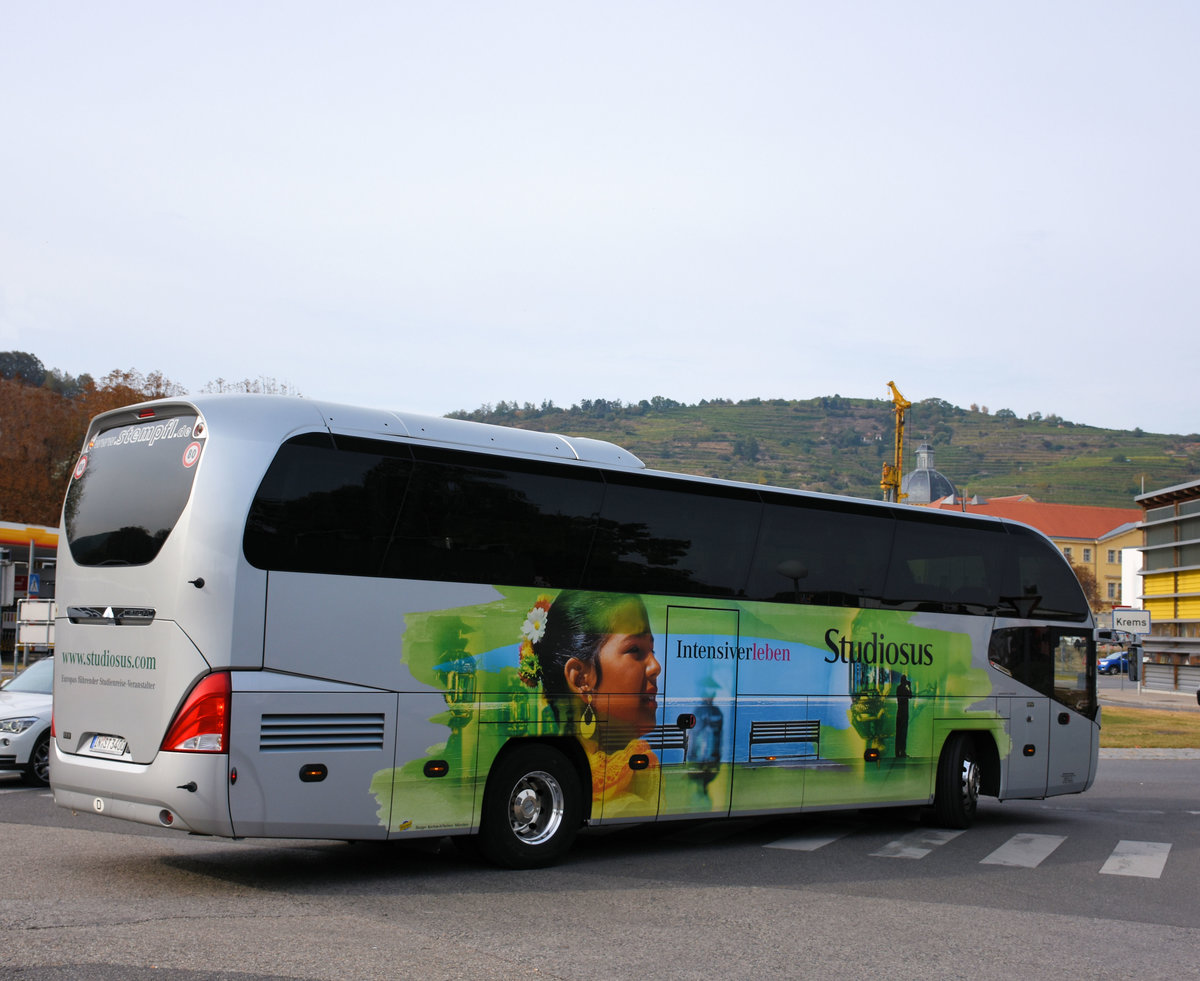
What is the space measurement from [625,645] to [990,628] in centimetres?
544

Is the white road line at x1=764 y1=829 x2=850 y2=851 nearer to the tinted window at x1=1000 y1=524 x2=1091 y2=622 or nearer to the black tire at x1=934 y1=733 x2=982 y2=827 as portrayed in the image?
the black tire at x1=934 y1=733 x2=982 y2=827

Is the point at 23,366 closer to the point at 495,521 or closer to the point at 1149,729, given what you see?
the point at 1149,729

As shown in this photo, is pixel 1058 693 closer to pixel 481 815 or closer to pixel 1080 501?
pixel 481 815

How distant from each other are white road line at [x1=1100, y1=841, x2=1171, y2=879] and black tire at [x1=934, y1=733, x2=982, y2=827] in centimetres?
160

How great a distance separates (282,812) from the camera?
8.44m

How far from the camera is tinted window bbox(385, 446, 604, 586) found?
9367 mm

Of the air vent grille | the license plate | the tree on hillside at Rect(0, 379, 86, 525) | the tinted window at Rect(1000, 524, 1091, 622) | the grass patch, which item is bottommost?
the grass patch

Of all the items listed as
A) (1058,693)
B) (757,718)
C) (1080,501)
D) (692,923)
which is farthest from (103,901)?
(1080,501)

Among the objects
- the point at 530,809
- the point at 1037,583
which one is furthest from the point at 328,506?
the point at 1037,583

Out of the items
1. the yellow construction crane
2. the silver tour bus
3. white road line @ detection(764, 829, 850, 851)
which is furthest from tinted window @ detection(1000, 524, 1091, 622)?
the yellow construction crane

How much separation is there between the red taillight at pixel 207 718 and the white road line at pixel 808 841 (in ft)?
18.9

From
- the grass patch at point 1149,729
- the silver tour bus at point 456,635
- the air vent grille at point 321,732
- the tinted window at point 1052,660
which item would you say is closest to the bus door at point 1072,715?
the tinted window at point 1052,660

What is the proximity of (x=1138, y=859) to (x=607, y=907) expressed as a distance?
5.89 metres

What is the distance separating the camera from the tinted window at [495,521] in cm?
937
